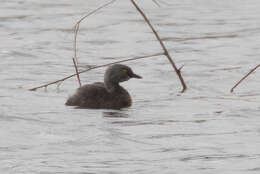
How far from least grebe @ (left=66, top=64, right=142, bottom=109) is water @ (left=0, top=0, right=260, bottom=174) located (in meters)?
0.19

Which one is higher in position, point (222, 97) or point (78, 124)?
point (78, 124)

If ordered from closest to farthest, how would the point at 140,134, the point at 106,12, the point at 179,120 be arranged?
the point at 140,134, the point at 179,120, the point at 106,12

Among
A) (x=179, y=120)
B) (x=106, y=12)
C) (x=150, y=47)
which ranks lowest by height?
(x=106, y=12)

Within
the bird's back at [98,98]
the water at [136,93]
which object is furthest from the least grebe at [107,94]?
the water at [136,93]

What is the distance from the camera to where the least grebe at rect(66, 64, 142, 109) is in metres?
11.6

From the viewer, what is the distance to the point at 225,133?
10.1 m

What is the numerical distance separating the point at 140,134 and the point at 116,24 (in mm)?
9866

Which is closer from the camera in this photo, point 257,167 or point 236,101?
point 257,167

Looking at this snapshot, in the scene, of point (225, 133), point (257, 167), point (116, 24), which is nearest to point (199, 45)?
point (116, 24)

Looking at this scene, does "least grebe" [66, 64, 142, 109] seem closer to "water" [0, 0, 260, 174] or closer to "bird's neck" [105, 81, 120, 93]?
"bird's neck" [105, 81, 120, 93]

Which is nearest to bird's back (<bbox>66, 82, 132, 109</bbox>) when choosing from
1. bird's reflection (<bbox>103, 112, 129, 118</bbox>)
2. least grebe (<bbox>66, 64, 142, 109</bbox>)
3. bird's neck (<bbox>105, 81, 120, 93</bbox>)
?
least grebe (<bbox>66, 64, 142, 109</bbox>)

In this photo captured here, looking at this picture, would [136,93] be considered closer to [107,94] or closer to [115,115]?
[107,94]

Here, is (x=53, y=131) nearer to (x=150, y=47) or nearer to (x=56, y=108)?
(x=56, y=108)

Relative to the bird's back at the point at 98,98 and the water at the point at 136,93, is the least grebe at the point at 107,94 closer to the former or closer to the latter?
the bird's back at the point at 98,98
